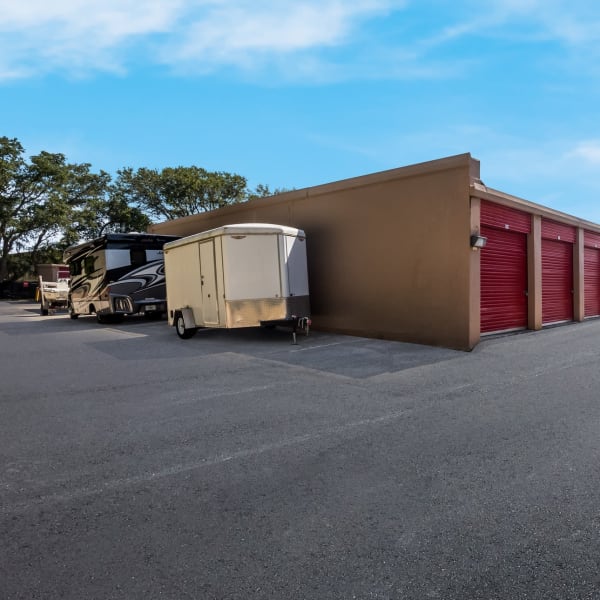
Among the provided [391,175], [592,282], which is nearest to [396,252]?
[391,175]

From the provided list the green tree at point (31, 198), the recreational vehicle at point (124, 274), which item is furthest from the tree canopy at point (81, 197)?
the recreational vehicle at point (124, 274)

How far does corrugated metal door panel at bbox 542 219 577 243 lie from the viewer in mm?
14680

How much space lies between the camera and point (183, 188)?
38.7 meters

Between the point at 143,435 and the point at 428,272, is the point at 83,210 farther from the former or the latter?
the point at 143,435

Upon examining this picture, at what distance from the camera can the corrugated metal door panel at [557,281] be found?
1505 cm

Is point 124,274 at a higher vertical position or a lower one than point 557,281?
higher

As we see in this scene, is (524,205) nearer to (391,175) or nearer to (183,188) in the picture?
(391,175)

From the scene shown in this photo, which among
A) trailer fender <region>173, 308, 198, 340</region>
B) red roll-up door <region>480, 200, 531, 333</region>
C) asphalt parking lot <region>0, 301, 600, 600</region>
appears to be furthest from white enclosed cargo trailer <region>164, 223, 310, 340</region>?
red roll-up door <region>480, 200, 531, 333</region>

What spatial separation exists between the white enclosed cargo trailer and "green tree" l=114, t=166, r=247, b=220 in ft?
90.9

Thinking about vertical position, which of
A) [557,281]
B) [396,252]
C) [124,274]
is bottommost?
[557,281]

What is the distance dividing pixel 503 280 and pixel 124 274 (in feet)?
37.9

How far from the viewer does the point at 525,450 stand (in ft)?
14.2

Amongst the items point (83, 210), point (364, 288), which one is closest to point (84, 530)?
point (364, 288)

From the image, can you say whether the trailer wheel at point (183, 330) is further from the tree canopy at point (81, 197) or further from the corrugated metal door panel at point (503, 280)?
the tree canopy at point (81, 197)
